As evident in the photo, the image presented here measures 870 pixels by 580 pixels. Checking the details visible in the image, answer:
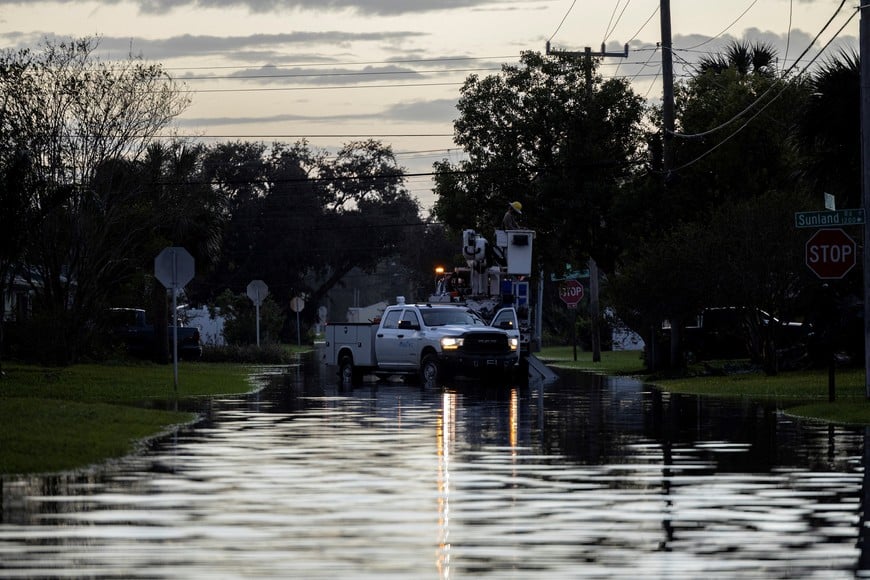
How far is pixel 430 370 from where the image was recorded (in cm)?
4081

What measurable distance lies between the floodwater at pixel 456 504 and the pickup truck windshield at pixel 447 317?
55.6 feet

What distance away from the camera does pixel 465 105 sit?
59.3m

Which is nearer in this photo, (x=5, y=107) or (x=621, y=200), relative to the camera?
(x=5, y=107)

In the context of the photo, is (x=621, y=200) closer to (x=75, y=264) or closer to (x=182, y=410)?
(x=75, y=264)

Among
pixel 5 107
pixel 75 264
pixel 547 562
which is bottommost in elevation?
pixel 547 562

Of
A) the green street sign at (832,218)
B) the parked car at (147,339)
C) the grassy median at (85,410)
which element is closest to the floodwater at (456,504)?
the grassy median at (85,410)

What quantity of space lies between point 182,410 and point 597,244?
103 feet

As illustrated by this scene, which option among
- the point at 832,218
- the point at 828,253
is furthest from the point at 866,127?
the point at 828,253

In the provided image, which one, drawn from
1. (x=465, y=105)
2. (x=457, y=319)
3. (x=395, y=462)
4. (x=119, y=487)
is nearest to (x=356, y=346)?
(x=457, y=319)

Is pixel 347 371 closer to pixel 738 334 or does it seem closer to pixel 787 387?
pixel 738 334

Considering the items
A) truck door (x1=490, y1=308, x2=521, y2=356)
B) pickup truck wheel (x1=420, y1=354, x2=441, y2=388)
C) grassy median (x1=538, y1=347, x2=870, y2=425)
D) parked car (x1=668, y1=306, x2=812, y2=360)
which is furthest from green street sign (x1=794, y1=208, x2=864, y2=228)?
truck door (x1=490, y1=308, x2=521, y2=356)

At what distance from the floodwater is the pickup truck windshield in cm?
1696

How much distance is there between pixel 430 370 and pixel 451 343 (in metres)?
0.91

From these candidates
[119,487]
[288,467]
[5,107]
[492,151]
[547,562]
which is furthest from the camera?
[492,151]
